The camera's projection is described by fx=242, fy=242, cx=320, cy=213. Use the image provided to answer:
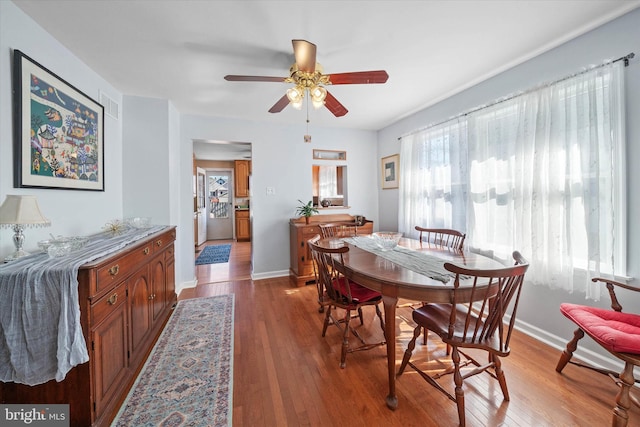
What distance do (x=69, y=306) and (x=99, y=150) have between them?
1.87 metres

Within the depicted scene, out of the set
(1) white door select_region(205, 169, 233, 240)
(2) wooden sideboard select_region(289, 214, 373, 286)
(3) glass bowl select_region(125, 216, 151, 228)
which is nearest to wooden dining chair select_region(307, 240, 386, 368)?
(2) wooden sideboard select_region(289, 214, 373, 286)

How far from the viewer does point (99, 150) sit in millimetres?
2369

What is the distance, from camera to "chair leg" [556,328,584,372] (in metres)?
1.66

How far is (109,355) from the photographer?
1405 mm

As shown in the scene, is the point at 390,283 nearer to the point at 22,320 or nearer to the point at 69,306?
the point at 69,306

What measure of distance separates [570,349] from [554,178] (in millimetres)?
Result: 1299

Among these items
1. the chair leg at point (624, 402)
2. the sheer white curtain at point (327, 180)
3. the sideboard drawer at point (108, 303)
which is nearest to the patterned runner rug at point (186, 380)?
the sideboard drawer at point (108, 303)

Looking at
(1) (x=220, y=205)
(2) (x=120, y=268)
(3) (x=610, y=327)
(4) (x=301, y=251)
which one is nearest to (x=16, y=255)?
(2) (x=120, y=268)

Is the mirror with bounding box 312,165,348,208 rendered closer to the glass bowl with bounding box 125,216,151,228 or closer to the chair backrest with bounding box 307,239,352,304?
the chair backrest with bounding box 307,239,352,304

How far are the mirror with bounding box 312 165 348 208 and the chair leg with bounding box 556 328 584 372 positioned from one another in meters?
3.25

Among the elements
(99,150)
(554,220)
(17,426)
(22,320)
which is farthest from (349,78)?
(17,426)

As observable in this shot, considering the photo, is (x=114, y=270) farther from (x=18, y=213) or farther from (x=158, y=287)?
(x=158, y=287)

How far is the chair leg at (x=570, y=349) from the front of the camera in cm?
166

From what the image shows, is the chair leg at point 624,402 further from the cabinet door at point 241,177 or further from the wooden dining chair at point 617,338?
the cabinet door at point 241,177
